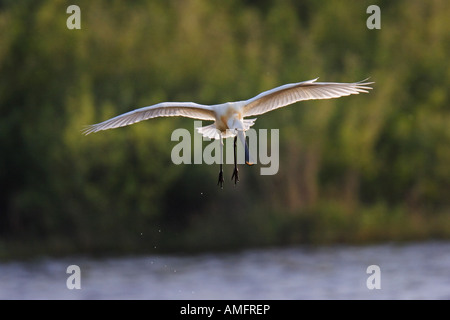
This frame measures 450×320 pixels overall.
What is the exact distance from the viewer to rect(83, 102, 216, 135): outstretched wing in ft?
36.7

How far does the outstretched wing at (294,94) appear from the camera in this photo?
11156 mm

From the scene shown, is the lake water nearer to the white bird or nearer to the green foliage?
the green foliage

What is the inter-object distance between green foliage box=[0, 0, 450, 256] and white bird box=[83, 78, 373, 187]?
12.5 meters

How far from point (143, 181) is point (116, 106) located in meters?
2.16

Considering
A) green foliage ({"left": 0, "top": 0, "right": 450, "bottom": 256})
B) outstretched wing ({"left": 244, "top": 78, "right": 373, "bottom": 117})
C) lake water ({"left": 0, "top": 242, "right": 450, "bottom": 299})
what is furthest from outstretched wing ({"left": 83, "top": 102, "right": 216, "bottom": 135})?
green foliage ({"left": 0, "top": 0, "right": 450, "bottom": 256})

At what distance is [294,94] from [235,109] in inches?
31.4

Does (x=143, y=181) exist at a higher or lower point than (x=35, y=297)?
higher

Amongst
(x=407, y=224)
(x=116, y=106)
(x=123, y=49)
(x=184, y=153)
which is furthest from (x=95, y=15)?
(x=407, y=224)

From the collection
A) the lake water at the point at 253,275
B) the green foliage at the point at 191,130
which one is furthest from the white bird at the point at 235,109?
the green foliage at the point at 191,130

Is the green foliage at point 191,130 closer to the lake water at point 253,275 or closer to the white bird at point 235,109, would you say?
the lake water at point 253,275

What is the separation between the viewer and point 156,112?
11438 mm

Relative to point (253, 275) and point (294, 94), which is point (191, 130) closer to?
point (253, 275)

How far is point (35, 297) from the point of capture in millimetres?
21859

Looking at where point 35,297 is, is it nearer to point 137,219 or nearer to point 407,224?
point 137,219
